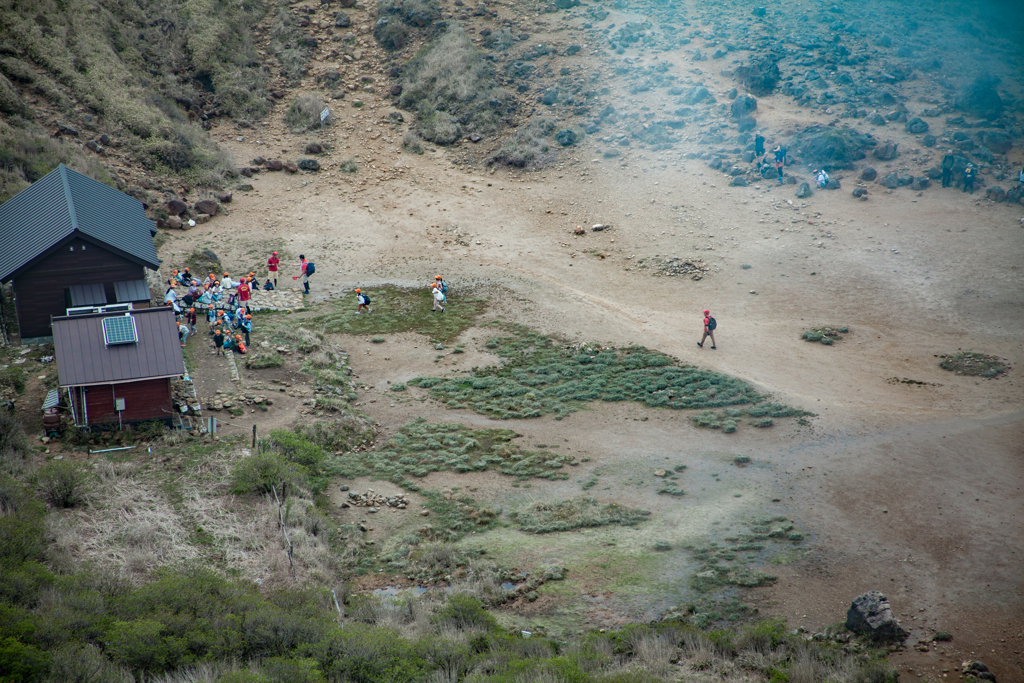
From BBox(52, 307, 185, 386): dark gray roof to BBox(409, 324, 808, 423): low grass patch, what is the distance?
826 centimetres

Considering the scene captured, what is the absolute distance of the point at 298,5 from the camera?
54.6 metres

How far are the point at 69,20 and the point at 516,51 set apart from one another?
93.0ft

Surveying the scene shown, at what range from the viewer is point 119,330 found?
1900cm

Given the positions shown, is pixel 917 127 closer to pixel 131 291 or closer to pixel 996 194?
pixel 996 194

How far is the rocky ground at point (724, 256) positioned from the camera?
15.6m

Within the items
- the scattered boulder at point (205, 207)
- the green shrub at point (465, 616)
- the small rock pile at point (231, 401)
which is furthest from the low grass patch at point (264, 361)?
the scattered boulder at point (205, 207)

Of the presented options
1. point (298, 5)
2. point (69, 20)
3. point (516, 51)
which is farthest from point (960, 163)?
point (69, 20)

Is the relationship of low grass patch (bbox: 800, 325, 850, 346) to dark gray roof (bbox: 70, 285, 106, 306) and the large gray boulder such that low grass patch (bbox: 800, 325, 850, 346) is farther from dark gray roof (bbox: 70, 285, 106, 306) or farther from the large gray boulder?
dark gray roof (bbox: 70, 285, 106, 306)

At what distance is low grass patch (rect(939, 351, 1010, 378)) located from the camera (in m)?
23.6

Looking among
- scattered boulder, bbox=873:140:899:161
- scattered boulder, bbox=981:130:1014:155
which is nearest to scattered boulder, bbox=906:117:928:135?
scattered boulder, bbox=873:140:899:161

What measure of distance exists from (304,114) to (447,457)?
3390 centimetres

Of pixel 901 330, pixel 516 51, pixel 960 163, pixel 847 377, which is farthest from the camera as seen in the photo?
pixel 516 51

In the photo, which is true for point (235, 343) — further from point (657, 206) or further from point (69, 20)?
point (69, 20)

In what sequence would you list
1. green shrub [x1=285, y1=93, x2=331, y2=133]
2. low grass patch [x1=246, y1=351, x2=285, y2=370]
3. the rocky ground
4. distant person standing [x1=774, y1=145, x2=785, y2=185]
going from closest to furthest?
the rocky ground → low grass patch [x1=246, y1=351, x2=285, y2=370] → distant person standing [x1=774, y1=145, x2=785, y2=185] → green shrub [x1=285, y1=93, x2=331, y2=133]
